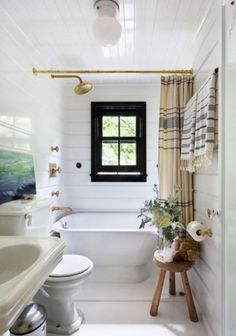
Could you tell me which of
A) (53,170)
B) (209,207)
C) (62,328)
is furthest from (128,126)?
(62,328)

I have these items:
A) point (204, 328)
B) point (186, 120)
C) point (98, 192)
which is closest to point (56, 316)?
point (204, 328)

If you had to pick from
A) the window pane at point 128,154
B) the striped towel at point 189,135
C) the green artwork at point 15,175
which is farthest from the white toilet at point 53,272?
the window pane at point 128,154

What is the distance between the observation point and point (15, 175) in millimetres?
1776

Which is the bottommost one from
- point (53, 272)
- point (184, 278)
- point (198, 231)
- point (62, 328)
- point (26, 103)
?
point (62, 328)

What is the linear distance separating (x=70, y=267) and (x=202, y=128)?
1429 millimetres

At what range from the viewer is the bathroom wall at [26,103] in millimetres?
1740

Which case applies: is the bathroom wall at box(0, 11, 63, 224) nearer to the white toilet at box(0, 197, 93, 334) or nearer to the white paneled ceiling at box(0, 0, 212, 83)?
the white paneled ceiling at box(0, 0, 212, 83)

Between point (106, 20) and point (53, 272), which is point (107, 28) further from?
point (53, 272)

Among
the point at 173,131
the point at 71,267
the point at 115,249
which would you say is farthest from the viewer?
the point at 115,249

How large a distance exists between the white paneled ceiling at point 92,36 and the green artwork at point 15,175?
80cm

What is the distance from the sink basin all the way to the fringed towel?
1.12 meters

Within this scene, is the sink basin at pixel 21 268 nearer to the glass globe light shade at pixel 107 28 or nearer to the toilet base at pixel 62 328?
the toilet base at pixel 62 328

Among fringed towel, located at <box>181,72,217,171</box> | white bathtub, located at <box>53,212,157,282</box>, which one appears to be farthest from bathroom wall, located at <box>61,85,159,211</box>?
fringed towel, located at <box>181,72,217,171</box>

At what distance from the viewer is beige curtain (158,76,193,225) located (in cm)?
224
